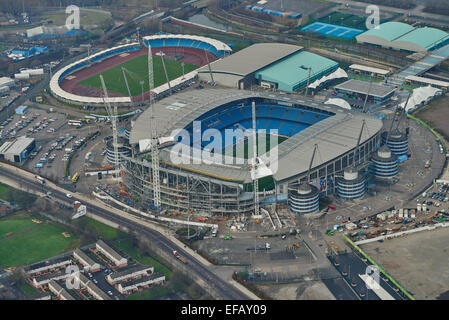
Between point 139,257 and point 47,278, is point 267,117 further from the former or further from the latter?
point 47,278

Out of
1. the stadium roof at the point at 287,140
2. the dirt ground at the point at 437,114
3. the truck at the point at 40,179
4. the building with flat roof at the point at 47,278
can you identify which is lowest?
the building with flat roof at the point at 47,278

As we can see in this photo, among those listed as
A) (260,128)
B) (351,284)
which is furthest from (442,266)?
(260,128)

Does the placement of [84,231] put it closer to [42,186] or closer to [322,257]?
[42,186]

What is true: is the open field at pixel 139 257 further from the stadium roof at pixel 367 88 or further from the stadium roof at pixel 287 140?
the stadium roof at pixel 367 88

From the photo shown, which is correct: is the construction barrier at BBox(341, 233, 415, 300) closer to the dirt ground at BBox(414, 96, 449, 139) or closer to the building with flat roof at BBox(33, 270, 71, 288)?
the building with flat roof at BBox(33, 270, 71, 288)

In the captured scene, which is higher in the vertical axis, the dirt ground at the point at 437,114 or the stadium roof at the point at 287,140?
the stadium roof at the point at 287,140

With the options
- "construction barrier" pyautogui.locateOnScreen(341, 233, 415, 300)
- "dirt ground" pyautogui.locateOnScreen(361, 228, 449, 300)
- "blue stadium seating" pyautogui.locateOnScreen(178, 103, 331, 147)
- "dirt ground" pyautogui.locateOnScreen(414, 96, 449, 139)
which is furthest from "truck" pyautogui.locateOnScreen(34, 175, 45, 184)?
"dirt ground" pyautogui.locateOnScreen(414, 96, 449, 139)

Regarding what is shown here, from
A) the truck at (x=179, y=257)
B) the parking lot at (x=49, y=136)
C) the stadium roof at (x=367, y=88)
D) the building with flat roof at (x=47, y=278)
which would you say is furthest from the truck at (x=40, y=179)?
the stadium roof at (x=367, y=88)
